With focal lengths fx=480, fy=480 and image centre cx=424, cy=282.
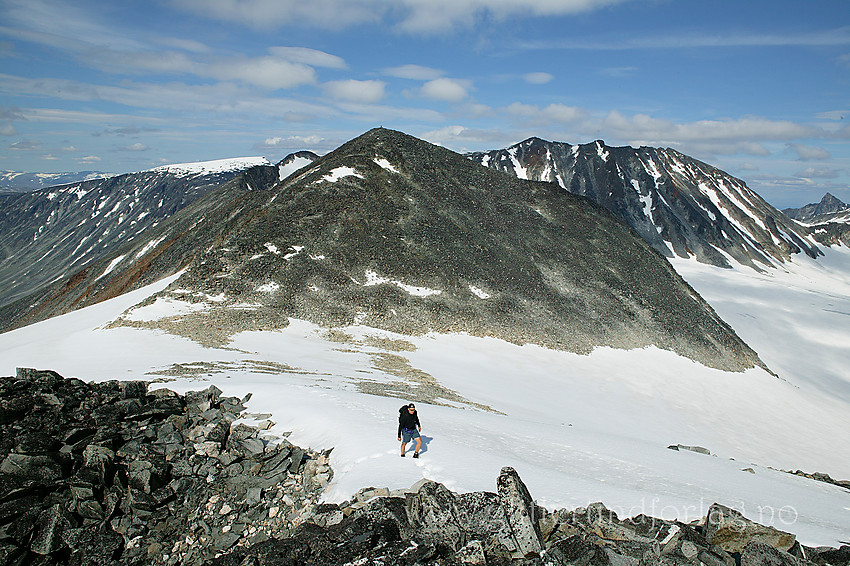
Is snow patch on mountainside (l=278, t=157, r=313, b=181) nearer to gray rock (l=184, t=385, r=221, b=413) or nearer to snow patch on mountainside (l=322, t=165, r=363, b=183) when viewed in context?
snow patch on mountainside (l=322, t=165, r=363, b=183)

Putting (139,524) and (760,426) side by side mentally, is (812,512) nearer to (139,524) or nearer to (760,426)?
(139,524)

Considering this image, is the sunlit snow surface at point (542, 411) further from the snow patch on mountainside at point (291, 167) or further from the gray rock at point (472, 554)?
the snow patch on mountainside at point (291, 167)

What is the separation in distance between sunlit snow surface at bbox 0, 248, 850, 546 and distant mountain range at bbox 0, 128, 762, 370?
2487mm

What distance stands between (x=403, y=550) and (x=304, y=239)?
40702 mm

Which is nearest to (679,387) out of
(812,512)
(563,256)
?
(563,256)

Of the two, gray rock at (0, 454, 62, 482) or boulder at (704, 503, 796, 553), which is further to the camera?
gray rock at (0, 454, 62, 482)

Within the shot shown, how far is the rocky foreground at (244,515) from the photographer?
8977 mm

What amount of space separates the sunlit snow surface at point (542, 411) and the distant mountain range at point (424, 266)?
249 cm

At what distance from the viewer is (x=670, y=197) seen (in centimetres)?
15488

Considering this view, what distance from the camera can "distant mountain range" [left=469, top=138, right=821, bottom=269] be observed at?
14125cm

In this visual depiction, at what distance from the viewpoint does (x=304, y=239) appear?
46906mm

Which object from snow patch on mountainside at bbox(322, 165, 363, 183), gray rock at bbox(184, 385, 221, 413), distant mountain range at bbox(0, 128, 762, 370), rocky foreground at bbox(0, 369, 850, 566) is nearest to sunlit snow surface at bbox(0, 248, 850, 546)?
gray rock at bbox(184, 385, 221, 413)

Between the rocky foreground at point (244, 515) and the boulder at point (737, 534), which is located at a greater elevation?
the boulder at point (737, 534)

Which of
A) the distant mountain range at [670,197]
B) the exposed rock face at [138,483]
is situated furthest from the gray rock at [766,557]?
the distant mountain range at [670,197]
